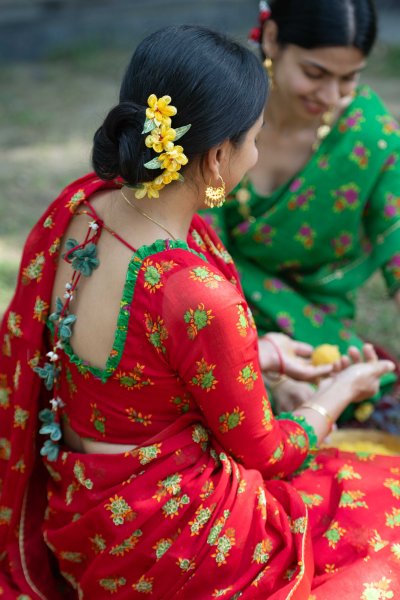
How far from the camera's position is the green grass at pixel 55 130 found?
395 cm

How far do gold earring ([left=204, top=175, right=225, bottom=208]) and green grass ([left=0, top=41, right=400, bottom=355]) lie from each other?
2.02 m

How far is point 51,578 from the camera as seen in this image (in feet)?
6.66

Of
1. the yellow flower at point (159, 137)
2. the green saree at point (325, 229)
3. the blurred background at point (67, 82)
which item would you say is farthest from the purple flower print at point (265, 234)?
the yellow flower at point (159, 137)

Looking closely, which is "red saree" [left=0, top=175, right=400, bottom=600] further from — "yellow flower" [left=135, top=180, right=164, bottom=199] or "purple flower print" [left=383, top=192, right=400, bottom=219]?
"purple flower print" [left=383, top=192, right=400, bottom=219]

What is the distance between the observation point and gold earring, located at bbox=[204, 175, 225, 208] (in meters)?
1.70

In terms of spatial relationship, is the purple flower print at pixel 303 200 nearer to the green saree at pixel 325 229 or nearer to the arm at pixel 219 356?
the green saree at pixel 325 229

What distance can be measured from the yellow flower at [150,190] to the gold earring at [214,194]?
0.11 metres

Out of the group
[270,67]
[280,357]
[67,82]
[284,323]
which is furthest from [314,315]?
[67,82]

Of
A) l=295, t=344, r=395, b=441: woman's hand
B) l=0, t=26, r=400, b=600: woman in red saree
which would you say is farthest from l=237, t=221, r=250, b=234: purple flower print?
l=0, t=26, r=400, b=600: woman in red saree

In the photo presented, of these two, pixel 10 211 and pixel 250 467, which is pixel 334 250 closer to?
pixel 250 467

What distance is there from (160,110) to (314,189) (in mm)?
1265

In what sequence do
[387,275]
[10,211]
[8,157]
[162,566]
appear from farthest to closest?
[8,157]
[10,211]
[387,275]
[162,566]

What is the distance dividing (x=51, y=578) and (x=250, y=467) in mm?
609

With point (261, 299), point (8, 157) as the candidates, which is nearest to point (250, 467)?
point (261, 299)
